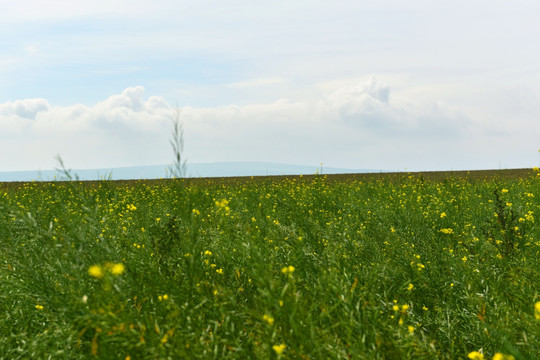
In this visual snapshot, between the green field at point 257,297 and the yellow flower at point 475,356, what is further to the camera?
the green field at point 257,297

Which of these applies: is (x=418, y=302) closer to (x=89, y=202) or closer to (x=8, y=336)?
(x=89, y=202)

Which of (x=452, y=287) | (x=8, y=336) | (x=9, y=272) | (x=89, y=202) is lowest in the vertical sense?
(x=8, y=336)

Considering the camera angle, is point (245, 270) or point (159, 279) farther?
point (245, 270)

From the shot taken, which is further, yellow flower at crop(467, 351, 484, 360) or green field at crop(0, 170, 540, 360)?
green field at crop(0, 170, 540, 360)

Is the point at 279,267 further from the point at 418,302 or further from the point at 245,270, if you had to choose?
the point at 418,302

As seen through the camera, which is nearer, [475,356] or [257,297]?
[475,356]

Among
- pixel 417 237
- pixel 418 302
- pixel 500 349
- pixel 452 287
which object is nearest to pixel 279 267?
pixel 418 302

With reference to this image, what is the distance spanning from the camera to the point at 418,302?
320cm

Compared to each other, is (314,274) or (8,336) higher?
(314,274)

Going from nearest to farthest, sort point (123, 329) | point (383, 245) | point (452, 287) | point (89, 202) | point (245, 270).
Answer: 1. point (123, 329)
2. point (89, 202)
3. point (452, 287)
4. point (245, 270)
5. point (383, 245)

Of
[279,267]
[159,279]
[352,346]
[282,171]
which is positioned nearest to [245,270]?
[279,267]

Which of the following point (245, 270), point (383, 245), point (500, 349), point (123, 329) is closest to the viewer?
point (123, 329)

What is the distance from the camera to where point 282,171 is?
17672 mm

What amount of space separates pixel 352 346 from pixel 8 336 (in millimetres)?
2432
